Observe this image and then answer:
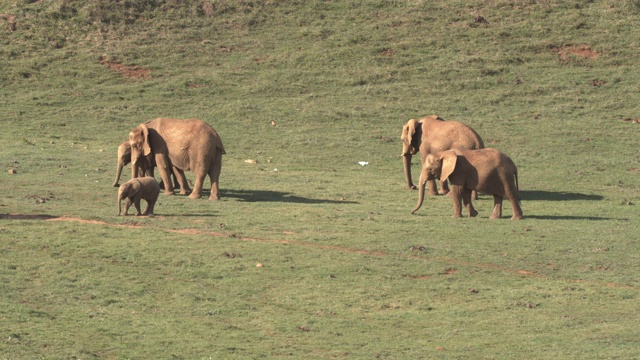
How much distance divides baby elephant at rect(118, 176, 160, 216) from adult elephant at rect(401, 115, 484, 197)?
773 cm

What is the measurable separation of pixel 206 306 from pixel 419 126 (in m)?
14.7

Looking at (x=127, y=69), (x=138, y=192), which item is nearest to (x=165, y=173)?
(x=138, y=192)

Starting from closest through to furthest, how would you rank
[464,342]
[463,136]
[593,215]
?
[464,342] < [593,215] < [463,136]

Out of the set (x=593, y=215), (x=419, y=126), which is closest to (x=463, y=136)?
(x=419, y=126)

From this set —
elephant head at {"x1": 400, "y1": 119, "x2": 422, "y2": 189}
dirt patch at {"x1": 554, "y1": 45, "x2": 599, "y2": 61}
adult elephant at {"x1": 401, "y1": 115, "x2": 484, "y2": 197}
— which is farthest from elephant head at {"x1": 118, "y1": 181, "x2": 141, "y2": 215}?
dirt patch at {"x1": 554, "y1": 45, "x2": 599, "y2": 61}

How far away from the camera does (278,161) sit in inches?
1502

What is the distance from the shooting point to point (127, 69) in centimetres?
5031

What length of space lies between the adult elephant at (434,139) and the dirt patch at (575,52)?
19.2 metres

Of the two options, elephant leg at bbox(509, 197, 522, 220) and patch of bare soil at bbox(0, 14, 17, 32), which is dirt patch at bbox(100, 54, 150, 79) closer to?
patch of bare soil at bbox(0, 14, 17, 32)

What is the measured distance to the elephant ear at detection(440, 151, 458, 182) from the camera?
89.9 ft

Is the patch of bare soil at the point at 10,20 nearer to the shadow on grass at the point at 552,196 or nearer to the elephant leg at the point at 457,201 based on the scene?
the shadow on grass at the point at 552,196

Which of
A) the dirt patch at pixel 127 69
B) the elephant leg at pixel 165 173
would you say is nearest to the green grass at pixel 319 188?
the dirt patch at pixel 127 69

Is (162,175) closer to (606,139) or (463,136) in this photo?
(463,136)

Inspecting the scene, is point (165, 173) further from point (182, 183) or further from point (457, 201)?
point (457, 201)
